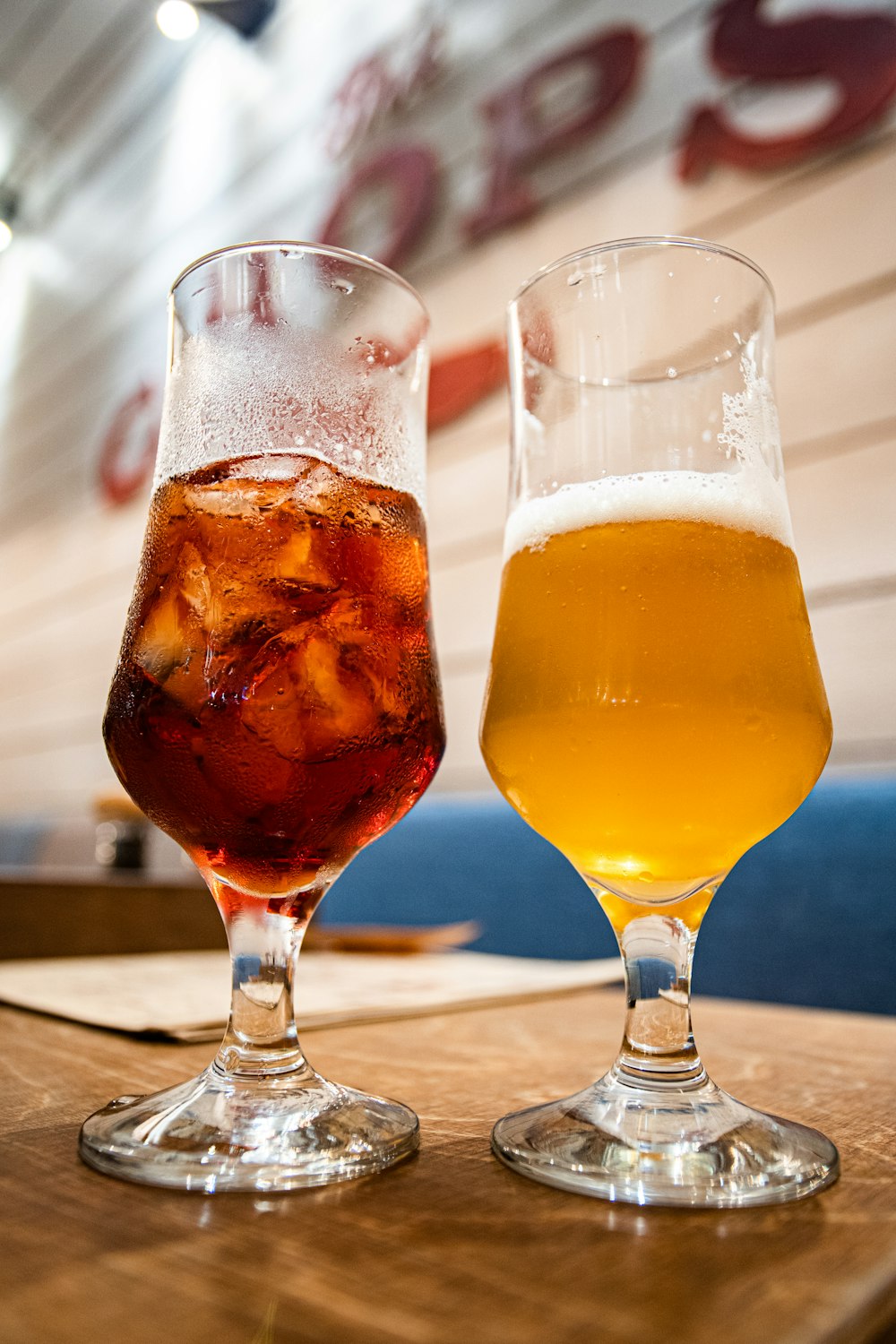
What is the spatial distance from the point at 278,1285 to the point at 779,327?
1941 millimetres

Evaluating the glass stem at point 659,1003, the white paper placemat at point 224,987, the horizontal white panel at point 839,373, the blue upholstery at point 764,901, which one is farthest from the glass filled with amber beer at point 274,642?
the horizontal white panel at point 839,373

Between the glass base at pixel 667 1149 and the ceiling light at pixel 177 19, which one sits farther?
the ceiling light at pixel 177 19

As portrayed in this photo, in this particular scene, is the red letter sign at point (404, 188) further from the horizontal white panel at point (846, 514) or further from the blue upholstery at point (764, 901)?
the blue upholstery at point (764, 901)

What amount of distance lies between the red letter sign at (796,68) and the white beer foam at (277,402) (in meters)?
1.75

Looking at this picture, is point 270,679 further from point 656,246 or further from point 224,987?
point 224,987

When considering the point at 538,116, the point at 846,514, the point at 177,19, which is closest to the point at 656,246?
the point at 846,514

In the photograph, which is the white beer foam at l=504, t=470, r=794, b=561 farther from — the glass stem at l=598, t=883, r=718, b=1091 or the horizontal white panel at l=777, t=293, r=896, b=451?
the horizontal white panel at l=777, t=293, r=896, b=451

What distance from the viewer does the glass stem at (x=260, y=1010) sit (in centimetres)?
47

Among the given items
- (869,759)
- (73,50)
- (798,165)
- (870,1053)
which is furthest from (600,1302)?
(73,50)

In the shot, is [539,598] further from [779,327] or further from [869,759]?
[779,327]

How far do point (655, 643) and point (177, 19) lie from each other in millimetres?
4370

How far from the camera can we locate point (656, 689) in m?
0.48

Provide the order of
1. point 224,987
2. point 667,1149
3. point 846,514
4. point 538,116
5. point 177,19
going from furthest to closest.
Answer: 1. point 177,19
2. point 538,116
3. point 846,514
4. point 224,987
5. point 667,1149

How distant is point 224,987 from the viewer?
3.05 ft
